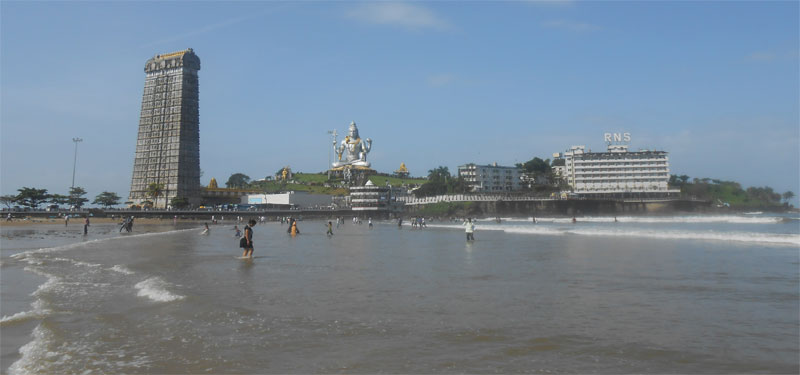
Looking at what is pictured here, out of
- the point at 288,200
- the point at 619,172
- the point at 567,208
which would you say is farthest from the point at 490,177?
the point at 288,200

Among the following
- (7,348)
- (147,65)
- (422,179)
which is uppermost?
(147,65)

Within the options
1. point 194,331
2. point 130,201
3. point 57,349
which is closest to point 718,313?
point 194,331

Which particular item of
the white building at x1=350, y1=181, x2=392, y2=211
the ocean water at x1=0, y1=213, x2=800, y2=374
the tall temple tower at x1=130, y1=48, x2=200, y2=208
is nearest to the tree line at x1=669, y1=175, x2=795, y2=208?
the white building at x1=350, y1=181, x2=392, y2=211

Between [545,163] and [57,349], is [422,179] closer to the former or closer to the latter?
[545,163]

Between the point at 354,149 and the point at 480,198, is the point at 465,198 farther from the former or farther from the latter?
the point at 354,149

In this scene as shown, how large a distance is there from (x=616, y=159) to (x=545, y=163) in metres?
21.3

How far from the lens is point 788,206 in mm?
167125

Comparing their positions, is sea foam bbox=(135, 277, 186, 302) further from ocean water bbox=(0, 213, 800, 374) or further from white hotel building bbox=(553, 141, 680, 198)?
white hotel building bbox=(553, 141, 680, 198)

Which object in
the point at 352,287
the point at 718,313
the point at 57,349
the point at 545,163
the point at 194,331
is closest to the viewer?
the point at 57,349

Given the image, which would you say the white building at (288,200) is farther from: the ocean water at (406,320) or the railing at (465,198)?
the ocean water at (406,320)

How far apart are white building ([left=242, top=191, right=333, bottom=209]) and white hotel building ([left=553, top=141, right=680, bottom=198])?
76.2 meters

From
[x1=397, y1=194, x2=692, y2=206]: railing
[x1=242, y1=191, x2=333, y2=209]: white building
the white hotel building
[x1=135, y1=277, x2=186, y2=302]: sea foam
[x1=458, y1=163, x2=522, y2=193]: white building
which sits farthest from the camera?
[x1=458, y1=163, x2=522, y2=193]: white building

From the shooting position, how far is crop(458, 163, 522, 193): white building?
6334 inches

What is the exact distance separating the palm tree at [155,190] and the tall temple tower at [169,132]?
47 cm
